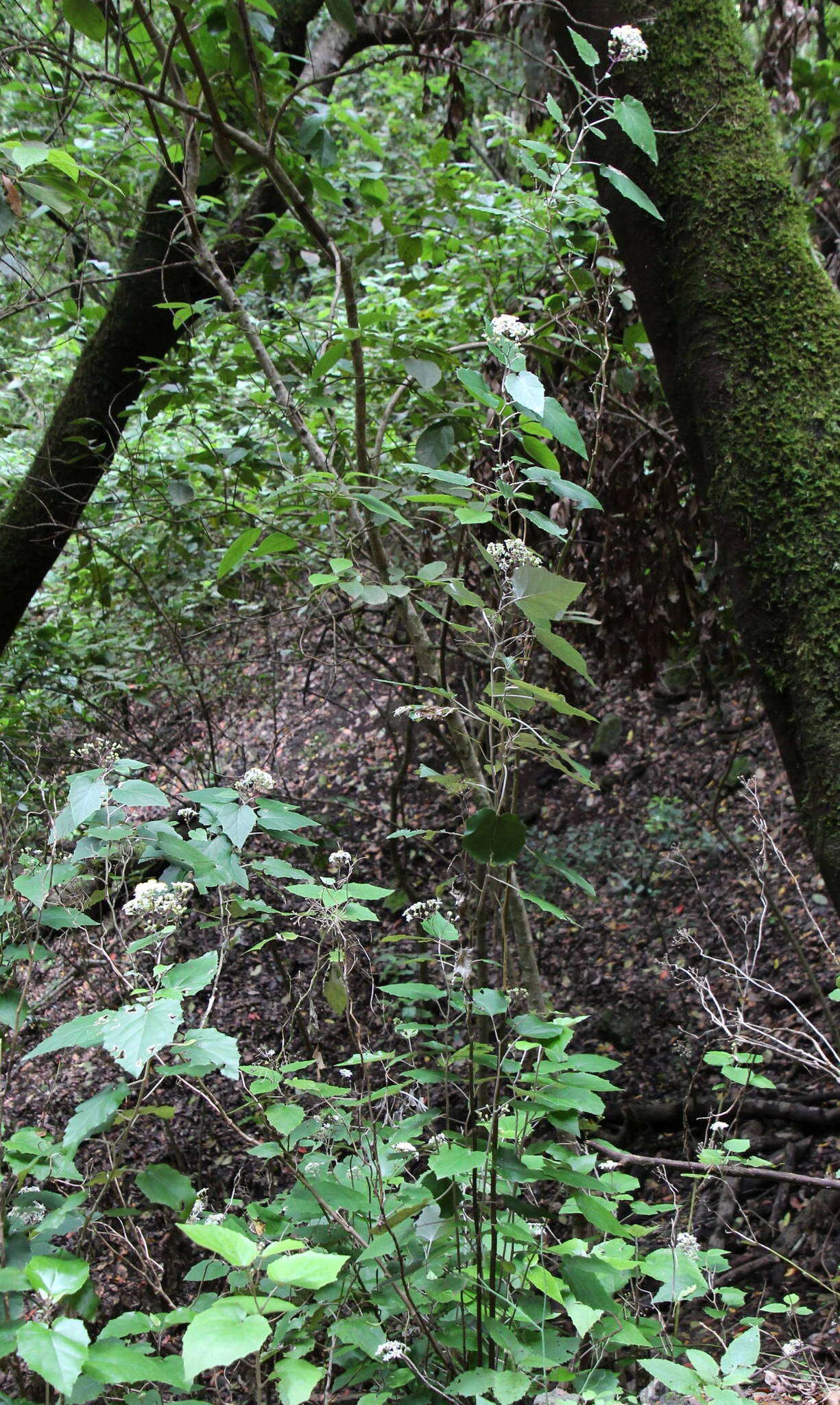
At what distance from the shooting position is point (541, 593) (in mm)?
1203

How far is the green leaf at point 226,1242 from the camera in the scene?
3.00ft

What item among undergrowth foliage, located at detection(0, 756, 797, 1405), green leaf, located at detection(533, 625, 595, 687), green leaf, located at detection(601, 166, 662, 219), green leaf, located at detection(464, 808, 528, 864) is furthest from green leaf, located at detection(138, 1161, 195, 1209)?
green leaf, located at detection(601, 166, 662, 219)

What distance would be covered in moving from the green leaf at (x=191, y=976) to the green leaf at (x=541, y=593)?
1.98 ft

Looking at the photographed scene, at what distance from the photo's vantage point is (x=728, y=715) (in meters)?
4.88

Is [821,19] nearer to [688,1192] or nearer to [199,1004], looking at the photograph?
[688,1192]

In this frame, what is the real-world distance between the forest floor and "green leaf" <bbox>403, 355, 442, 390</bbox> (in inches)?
47.1

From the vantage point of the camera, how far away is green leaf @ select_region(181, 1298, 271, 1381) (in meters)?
0.83

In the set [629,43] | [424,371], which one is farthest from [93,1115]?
[629,43]

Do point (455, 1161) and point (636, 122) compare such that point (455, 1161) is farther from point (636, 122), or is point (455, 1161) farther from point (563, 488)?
point (636, 122)

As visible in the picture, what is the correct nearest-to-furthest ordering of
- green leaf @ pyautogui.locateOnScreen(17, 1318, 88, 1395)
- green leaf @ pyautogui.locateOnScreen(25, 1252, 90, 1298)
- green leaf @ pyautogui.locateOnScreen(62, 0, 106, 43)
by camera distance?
green leaf @ pyautogui.locateOnScreen(17, 1318, 88, 1395) → green leaf @ pyautogui.locateOnScreen(25, 1252, 90, 1298) → green leaf @ pyautogui.locateOnScreen(62, 0, 106, 43)

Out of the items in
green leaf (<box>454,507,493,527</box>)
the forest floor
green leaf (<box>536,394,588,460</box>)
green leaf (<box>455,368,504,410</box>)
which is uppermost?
green leaf (<box>455,368,504,410</box>)

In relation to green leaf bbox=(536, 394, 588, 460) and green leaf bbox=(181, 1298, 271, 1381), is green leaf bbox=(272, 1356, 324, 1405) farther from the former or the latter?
green leaf bbox=(536, 394, 588, 460)

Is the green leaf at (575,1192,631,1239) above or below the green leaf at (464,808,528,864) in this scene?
below

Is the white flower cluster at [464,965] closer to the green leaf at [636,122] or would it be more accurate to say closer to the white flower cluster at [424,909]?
the white flower cluster at [424,909]
